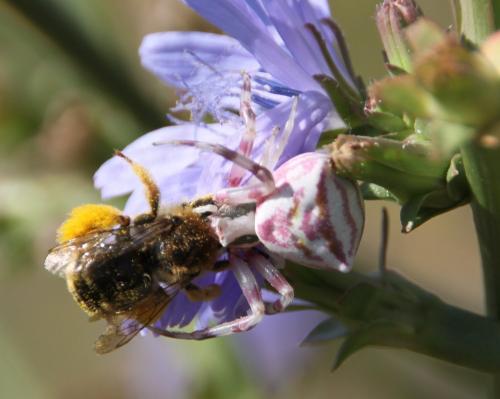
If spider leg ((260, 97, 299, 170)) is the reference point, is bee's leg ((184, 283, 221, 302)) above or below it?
below

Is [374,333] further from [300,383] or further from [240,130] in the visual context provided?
[300,383]

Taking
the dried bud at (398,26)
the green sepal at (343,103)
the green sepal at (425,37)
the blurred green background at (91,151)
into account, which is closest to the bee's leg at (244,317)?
the green sepal at (343,103)

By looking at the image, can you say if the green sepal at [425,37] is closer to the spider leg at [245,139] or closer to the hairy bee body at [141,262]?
the spider leg at [245,139]

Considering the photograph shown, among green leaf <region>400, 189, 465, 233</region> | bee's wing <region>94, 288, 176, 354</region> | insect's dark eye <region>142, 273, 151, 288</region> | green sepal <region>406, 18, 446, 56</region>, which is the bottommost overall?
green leaf <region>400, 189, 465, 233</region>

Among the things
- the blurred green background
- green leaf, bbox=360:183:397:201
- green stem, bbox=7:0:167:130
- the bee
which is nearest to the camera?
green leaf, bbox=360:183:397:201

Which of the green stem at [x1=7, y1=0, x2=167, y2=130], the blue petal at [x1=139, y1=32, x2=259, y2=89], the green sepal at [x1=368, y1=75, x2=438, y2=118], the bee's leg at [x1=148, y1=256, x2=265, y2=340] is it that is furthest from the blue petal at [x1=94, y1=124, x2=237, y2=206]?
the green stem at [x1=7, y1=0, x2=167, y2=130]

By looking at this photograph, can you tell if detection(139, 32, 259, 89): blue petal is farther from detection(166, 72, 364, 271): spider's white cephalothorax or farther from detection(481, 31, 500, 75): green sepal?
detection(481, 31, 500, 75): green sepal

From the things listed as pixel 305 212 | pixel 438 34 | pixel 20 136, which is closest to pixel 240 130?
pixel 305 212
